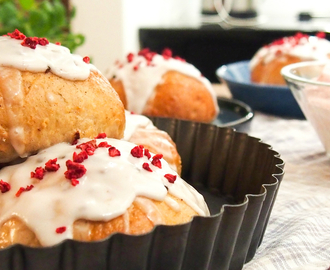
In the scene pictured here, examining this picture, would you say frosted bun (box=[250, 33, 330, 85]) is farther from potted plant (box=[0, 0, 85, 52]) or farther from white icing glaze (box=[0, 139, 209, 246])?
white icing glaze (box=[0, 139, 209, 246])

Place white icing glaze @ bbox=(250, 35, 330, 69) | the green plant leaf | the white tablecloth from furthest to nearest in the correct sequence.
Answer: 1. the green plant leaf
2. white icing glaze @ bbox=(250, 35, 330, 69)
3. the white tablecloth

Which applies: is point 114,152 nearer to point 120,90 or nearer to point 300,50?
point 120,90

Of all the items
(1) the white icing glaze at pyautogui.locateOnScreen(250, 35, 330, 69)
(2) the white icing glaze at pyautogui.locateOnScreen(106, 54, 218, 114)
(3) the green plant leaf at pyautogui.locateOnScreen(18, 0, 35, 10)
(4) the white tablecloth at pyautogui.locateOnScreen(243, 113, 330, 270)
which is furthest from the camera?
(3) the green plant leaf at pyautogui.locateOnScreen(18, 0, 35, 10)

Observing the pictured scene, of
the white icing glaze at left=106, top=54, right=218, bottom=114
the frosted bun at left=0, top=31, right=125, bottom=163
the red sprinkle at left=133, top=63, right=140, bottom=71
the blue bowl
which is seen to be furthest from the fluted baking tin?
the blue bowl

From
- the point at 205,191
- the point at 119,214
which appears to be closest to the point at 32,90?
the point at 119,214

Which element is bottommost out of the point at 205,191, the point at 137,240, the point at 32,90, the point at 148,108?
the point at 205,191

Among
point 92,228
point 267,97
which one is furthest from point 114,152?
point 267,97

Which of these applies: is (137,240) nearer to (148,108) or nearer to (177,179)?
(177,179)
